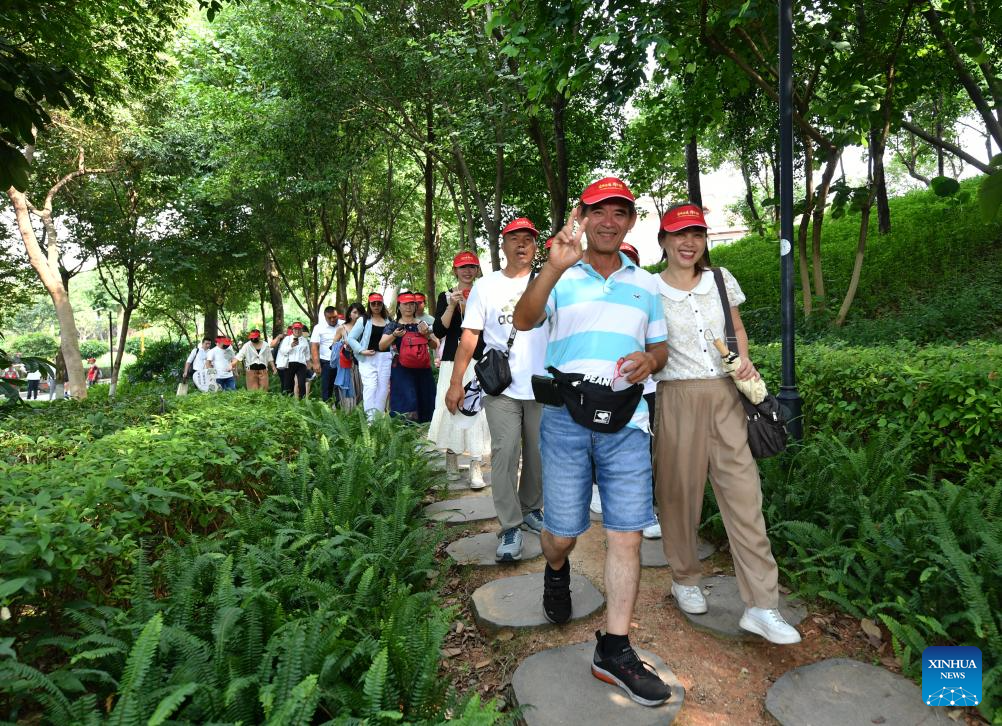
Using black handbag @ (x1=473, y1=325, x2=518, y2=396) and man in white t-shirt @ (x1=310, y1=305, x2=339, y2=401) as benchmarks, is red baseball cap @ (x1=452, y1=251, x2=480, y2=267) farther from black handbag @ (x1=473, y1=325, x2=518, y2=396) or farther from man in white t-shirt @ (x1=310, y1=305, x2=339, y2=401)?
man in white t-shirt @ (x1=310, y1=305, x2=339, y2=401)

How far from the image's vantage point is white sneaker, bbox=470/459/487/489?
5676 mm

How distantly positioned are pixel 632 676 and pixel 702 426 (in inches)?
45.9

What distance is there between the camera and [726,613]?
3.28 meters

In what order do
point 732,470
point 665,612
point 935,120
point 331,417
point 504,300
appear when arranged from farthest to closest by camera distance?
1. point 935,120
2. point 331,417
3. point 504,300
4. point 665,612
5. point 732,470

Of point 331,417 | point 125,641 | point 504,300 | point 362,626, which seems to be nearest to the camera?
point 125,641

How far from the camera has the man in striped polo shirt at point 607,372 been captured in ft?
8.71

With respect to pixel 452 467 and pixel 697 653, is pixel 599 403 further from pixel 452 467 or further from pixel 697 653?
pixel 452 467

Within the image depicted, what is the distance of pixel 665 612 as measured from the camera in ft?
11.1

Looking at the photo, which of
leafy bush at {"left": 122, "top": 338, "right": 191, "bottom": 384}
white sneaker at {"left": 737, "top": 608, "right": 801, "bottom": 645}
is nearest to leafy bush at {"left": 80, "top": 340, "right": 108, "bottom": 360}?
leafy bush at {"left": 122, "top": 338, "right": 191, "bottom": 384}

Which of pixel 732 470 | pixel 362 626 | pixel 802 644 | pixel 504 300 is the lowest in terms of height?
pixel 802 644

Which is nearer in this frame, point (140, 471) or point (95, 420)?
point (140, 471)

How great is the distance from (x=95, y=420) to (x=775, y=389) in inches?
226

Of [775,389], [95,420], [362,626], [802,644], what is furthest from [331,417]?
[802,644]

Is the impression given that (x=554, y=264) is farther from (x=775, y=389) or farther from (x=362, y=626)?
(x=775, y=389)
